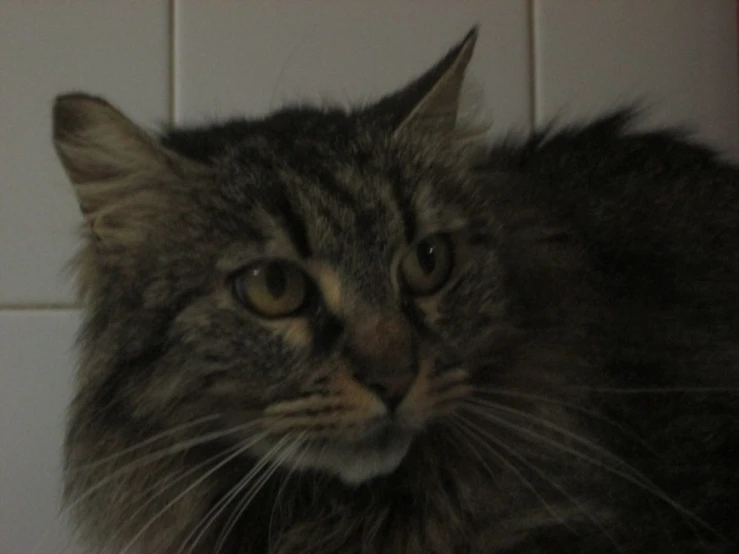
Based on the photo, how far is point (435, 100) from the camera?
0.96 meters

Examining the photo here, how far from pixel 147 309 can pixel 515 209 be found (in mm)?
477

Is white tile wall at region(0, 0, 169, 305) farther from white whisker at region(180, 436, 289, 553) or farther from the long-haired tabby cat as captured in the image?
white whisker at region(180, 436, 289, 553)

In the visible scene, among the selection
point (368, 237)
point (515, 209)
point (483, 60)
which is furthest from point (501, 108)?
point (368, 237)

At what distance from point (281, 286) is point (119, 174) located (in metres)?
0.24

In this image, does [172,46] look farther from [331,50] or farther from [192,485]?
[192,485]

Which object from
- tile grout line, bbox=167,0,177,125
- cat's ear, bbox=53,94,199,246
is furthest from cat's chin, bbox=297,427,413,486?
tile grout line, bbox=167,0,177,125

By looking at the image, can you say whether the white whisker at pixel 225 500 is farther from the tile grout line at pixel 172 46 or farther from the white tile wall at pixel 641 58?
the white tile wall at pixel 641 58

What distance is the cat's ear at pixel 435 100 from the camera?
3.04ft

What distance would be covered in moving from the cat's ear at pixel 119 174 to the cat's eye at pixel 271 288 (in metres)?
0.15

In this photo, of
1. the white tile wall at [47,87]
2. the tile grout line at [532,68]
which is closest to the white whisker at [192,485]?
the white tile wall at [47,87]

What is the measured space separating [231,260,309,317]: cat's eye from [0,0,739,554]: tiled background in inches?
21.4

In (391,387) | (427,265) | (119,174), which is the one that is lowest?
(391,387)

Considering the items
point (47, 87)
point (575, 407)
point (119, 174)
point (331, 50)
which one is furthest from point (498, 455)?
point (47, 87)

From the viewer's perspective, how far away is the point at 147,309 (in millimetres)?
822
